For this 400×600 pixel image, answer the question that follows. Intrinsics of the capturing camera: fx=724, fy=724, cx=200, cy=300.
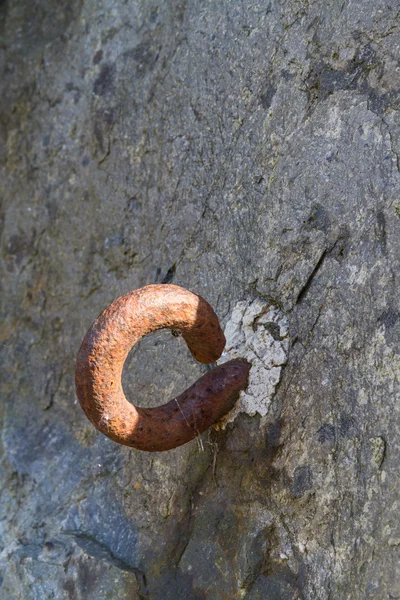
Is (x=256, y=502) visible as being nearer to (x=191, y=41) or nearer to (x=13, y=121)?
(x=191, y=41)

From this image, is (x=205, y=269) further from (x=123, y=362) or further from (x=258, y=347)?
(x=123, y=362)

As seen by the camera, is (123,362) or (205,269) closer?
(123,362)

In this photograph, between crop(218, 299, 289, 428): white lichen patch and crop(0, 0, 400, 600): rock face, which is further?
crop(218, 299, 289, 428): white lichen patch

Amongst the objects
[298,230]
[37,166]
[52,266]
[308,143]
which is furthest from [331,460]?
[37,166]

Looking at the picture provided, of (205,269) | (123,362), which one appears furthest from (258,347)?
(123,362)

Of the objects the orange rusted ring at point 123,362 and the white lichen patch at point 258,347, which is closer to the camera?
the orange rusted ring at point 123,362
